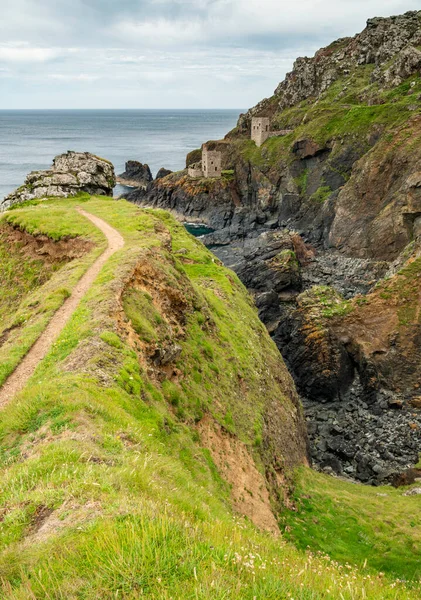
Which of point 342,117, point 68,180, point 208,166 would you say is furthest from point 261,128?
point 68,180

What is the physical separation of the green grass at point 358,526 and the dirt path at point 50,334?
13253 millimetres

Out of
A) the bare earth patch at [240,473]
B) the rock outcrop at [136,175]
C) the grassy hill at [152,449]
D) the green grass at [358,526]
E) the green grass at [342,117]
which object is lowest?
the green grass at [358,526]

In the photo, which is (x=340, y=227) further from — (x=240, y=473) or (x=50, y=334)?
(x=50, y=334)

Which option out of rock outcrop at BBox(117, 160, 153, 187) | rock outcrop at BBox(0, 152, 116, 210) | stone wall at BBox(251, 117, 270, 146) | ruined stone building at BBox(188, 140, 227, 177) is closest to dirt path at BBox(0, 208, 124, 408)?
rock outcrop at BBox(0, 152, 116, 210)

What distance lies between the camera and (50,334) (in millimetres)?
17750

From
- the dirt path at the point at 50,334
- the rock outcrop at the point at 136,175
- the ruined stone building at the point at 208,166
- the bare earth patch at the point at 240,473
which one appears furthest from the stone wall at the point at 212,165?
the bare earth patch at the point at 240,473

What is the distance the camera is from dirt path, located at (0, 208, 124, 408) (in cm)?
1459

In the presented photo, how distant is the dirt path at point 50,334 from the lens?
14.6 meters

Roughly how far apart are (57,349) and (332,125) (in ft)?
336

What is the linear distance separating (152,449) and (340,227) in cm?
7554

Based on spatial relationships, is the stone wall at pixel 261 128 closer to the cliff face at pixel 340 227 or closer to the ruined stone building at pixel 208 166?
the cliff face at pixel 340 227

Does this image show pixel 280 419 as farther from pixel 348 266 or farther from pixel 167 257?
A: pixel 348 266

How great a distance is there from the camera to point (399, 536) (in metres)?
21.3

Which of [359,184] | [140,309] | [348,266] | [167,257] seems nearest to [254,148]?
[359,184]
